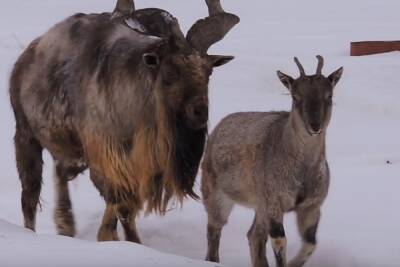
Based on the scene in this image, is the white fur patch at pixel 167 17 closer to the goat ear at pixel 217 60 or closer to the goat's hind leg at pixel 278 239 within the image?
the goat ear at pixel 217 60

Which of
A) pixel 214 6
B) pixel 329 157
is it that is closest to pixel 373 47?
pixel 329 157

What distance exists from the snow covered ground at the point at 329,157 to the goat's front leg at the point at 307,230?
14.8 inches

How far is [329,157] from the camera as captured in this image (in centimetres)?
1120

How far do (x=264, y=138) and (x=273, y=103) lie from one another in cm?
645

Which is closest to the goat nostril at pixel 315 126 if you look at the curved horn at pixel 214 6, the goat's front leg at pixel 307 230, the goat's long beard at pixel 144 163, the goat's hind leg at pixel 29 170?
the goat's front leg at pixel 307 230

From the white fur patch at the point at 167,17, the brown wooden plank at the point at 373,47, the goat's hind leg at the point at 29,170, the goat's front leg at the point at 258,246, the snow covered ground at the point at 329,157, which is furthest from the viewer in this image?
the brown wooden plank at the point at 373,47

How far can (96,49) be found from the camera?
7285mm

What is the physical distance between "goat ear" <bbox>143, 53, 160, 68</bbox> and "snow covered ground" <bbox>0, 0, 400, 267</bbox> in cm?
127

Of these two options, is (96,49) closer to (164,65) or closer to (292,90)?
(164,65)

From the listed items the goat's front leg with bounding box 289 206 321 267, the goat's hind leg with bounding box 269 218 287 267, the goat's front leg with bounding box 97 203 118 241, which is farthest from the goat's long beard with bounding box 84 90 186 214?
the goat's front leg with bounding box 289 206 321 267

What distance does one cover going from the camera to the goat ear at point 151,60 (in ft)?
21.7

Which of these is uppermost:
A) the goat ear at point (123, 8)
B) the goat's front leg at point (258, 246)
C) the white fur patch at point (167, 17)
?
the white fur patch at point (167, 17)

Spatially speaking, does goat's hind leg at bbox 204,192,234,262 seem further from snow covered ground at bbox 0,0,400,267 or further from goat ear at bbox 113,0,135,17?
goat ear at bbox 113,0,135,17

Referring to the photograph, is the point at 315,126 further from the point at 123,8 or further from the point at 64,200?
the point at 64,200
